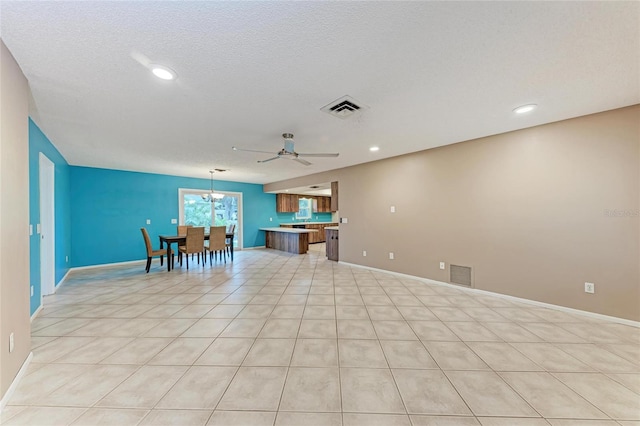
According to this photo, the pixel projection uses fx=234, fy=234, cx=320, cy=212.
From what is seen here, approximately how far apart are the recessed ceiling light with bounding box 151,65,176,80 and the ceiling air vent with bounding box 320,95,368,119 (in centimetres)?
140

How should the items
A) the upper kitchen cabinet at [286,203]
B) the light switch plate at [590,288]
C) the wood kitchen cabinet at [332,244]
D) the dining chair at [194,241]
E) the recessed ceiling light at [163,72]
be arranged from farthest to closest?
1. the upper kitchen cabinet at [286,203]
2. the wood kitchen cabinet at [332,244]
3. the dining chair at [194,241]
4. the light switch plate at [590,288]
5. the recessed ceiling light at [163,72]

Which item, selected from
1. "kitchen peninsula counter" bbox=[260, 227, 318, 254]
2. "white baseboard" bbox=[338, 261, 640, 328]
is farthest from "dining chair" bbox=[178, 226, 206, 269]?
"white baseboard" bbox=[338, 261, 640, 328]

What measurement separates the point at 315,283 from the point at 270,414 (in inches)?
108

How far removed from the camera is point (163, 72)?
1.91m

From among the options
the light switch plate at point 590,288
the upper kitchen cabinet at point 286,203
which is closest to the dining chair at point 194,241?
the upper kitchen cabinet at point 286,203

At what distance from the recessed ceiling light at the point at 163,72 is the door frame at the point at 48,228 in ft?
10.9

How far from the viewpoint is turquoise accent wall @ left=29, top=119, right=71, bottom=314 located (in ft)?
8.73

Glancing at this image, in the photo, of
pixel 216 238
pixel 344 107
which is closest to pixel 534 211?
pixel 344 107

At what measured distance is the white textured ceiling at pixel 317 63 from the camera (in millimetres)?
1381

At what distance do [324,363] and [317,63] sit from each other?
94.5 inches

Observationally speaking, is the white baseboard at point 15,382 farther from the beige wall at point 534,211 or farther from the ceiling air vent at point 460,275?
the ceiling air vent at point 460,275

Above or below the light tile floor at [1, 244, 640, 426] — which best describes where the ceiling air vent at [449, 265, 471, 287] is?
above

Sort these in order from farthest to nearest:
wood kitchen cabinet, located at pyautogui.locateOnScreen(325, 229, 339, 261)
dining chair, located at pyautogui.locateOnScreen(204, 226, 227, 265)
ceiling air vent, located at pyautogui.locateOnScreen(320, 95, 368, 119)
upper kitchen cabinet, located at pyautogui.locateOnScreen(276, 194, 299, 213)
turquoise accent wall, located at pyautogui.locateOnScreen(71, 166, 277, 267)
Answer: upper kitchen cabinet, located at pyautogui.locateOnScreen(276, 194, 299, 213)
wood kitchen cabinet, located at pyautogui.locateOnScreen(325, 229, 339, 261)
dining chair, located at pyautogui.locateOnScreen(204, 226, 227, 265)
turquoise accent wall, located at pyautogui.locateOnScreen(71, 166, 277, 267)
ceiling air vent, located at pyautogui.locateOnScreen(320, 95, 368, 119)

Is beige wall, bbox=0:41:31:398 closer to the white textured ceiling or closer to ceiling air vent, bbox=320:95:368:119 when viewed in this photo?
the white textured ceiling
